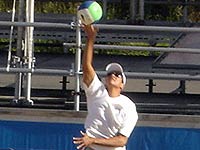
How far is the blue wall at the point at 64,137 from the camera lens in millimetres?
8055

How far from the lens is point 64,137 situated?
319 inches

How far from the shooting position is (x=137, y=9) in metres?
12.5

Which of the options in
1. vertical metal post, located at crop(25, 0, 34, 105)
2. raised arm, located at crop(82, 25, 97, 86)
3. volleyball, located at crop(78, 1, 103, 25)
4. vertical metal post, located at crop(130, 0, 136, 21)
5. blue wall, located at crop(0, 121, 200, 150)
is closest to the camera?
raised arm, located at crop(82, 25, 97, 86)

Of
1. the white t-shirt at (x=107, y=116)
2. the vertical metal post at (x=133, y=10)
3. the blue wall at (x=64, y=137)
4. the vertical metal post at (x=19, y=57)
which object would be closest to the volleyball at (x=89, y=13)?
the white t-shirt at (x=107, y=116)

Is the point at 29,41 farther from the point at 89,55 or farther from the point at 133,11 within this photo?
the point at 133,11

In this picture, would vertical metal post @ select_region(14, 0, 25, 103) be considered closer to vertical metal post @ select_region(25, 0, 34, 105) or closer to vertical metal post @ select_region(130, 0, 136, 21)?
vertical metal post @ select_region(25, 0, 34, 105)

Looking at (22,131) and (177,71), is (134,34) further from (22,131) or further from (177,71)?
(22,131)

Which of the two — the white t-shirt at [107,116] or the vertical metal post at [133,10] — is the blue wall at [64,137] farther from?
the vertical metal post at [133,10]

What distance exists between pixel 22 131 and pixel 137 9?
4.85 meters

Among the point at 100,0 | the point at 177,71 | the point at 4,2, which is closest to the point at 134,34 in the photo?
the point at 100,0

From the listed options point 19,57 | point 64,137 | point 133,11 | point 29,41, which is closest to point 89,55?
point 64,137

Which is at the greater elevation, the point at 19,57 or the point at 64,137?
the point at 19,57

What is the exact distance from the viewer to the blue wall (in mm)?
8055

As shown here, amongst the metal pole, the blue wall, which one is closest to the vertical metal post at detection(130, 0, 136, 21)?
the metal pole
